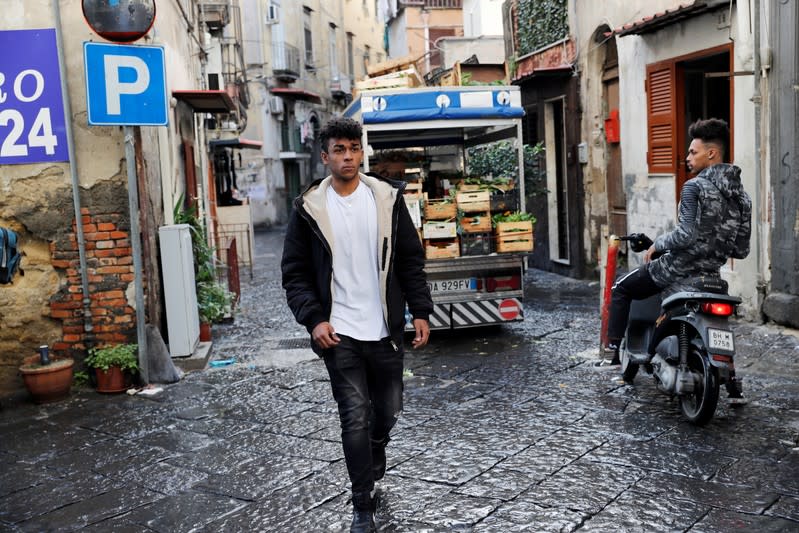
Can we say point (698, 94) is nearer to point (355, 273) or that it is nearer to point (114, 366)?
point (114, 366)

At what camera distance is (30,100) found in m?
7.00

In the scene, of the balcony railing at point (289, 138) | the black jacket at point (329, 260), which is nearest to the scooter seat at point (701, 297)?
the black jacket at point (329, 260)

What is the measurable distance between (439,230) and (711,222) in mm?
3634

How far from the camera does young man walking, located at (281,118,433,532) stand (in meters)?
3.83

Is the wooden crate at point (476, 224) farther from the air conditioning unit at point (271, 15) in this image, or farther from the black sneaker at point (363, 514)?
the air conditioning unit at point (271, 15)

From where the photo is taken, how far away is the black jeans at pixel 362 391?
3812mm

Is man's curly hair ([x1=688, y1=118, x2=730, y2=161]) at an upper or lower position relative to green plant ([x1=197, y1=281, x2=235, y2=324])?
upper

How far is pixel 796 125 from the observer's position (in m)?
7.79

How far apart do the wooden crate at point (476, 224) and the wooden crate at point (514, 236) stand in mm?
124

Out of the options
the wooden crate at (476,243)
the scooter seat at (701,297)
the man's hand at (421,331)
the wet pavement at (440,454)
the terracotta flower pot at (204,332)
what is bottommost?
the wet pavement at (440,454)

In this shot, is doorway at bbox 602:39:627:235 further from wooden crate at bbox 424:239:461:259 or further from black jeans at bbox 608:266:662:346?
black jeans at bbox 608:266:662:346

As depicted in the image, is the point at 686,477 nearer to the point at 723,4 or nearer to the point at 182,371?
the point at 182,371

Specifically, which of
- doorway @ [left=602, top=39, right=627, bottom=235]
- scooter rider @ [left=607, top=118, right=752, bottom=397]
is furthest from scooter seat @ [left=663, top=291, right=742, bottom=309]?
doorway @ [left=602, top=39, right=627, bottom=235]

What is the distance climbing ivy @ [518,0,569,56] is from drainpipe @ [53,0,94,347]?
9.10m
